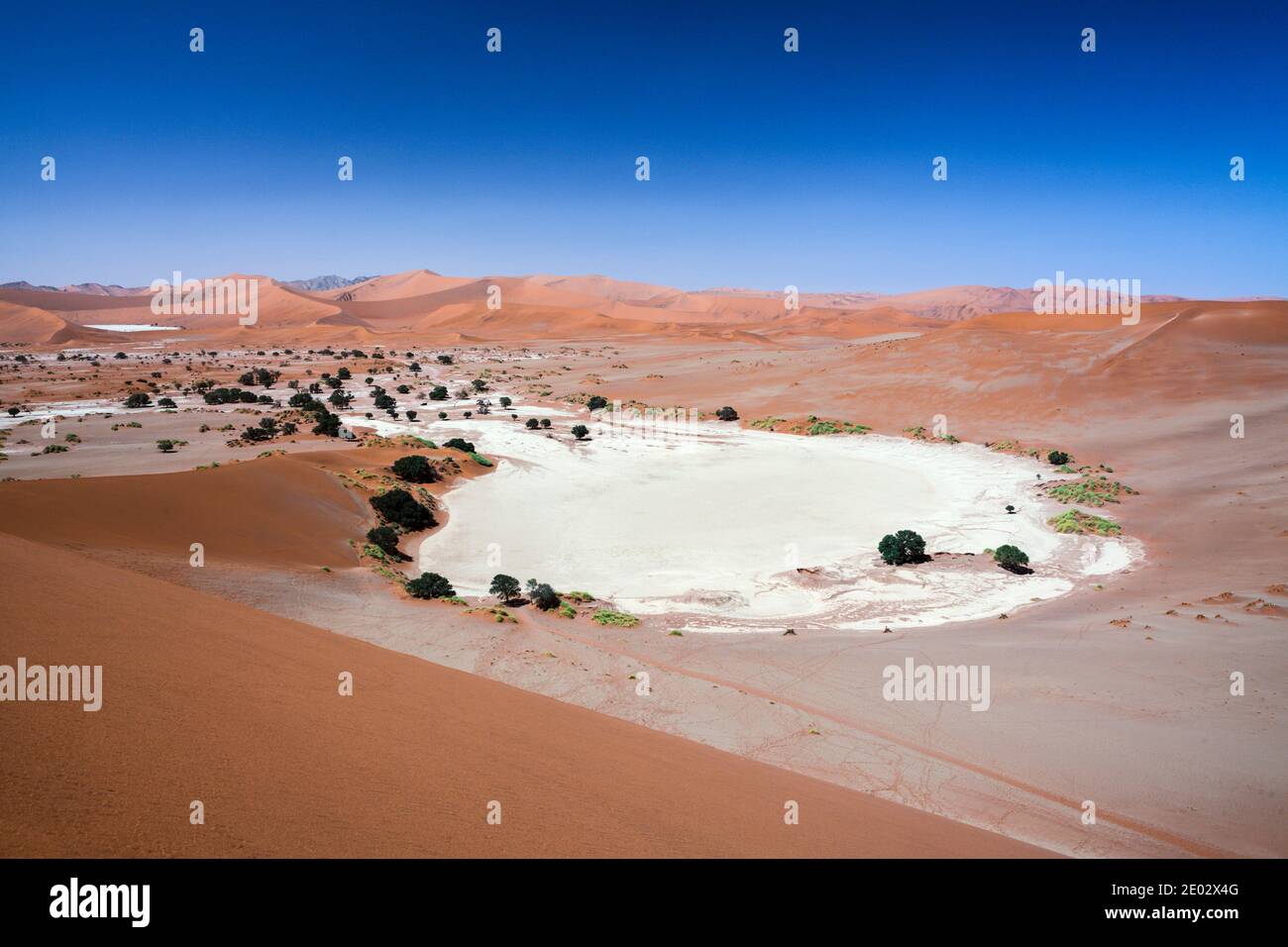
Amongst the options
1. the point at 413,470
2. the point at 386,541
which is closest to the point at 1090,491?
the point at 386,541

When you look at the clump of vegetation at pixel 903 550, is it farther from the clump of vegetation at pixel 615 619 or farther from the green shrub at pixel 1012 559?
the clump of vegetation at pixel 615 619

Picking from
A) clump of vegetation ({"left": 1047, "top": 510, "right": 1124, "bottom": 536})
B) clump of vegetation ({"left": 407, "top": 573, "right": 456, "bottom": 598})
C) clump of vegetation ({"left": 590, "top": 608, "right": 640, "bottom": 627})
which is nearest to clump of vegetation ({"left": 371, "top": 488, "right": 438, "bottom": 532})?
clump of vegetation ({"left": 407, "top": 573, "right": 456, "bottom": 598})

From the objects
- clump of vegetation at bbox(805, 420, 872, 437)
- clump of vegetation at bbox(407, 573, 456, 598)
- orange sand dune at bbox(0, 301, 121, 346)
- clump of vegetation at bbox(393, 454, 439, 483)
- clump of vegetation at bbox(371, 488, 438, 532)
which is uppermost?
orange sand dune at bbox(0, 301, 121, 346)

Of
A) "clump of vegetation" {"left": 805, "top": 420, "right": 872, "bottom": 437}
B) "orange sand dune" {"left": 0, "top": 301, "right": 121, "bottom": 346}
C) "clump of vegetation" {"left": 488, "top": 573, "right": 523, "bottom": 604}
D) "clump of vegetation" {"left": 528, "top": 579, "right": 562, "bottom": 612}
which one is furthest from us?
"orange sand dune" {"left": 0, "top": 301, "right": 121, "bottom": 346}

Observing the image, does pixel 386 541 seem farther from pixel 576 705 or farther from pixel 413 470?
pixel 576 705

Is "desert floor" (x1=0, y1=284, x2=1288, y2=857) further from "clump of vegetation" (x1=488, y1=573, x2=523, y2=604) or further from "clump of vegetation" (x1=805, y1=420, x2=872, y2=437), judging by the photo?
"clump of vegetation" (x1=805, y1=420, x2=872, y2=437)

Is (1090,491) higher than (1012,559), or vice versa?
(1090,491)

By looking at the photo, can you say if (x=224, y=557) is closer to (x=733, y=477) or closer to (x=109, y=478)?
(x=109, y=478)
